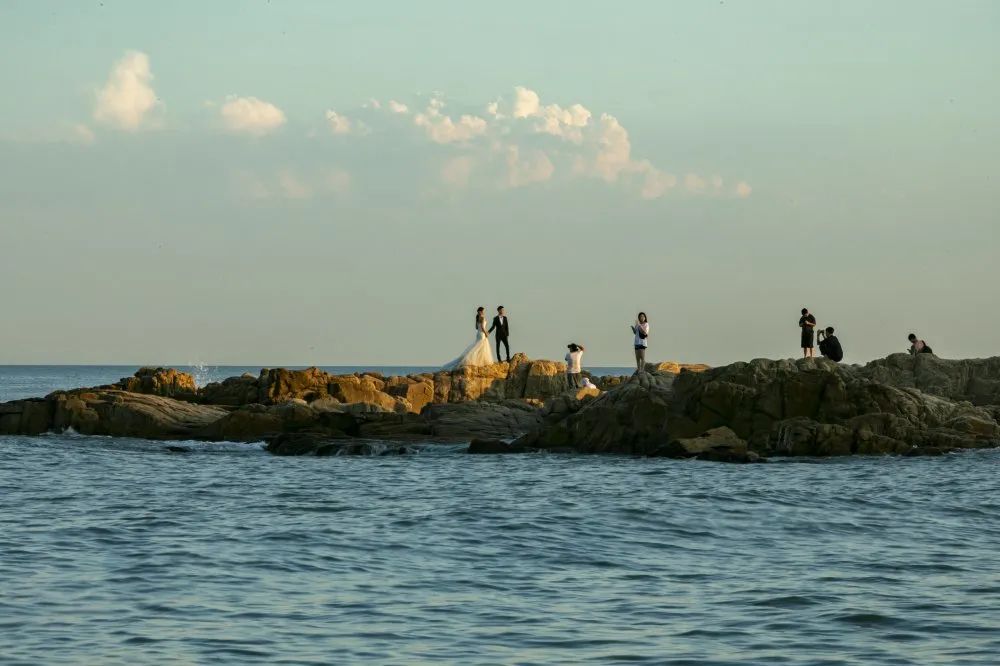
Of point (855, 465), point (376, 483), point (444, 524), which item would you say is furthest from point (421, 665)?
point (855, 465)

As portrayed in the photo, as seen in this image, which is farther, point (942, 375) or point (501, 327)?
point (501, 327)

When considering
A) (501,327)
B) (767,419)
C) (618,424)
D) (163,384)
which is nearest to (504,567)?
(618,424)

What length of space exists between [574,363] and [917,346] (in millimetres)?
12507

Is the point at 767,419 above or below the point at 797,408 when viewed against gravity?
below

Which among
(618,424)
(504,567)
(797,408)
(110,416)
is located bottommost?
(504,567)

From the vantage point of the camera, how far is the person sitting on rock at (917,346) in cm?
4966

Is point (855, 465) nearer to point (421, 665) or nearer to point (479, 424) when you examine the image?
point (479, 424)

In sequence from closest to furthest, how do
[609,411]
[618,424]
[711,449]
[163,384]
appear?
[711,449] → [618,424] → [609,411] → [163,384]

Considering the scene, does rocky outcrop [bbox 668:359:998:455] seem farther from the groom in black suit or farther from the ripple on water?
the groom in black suit

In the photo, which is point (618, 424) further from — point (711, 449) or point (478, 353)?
point (478, 353)

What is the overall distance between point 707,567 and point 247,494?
12719 millimetres

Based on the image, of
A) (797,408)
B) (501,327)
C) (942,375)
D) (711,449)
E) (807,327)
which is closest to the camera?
(711,449)

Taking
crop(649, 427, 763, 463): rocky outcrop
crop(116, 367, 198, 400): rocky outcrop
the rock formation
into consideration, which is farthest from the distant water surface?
crop(116, 367, 198, 400): rocky outcrop

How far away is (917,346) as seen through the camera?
49.9m
